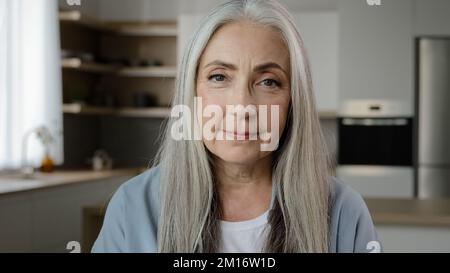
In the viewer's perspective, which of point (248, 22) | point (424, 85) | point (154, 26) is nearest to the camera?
point (248, 22)

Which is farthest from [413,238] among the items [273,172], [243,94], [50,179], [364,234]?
[50,179]

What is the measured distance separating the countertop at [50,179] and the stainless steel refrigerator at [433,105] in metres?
1.67

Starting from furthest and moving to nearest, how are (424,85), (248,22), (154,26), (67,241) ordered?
(424,85)
(154,26)
(67,241)
(248,22)

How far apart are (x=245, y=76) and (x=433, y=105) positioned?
1722 mm

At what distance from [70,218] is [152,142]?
212 mm

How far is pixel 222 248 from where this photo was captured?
3.10ft

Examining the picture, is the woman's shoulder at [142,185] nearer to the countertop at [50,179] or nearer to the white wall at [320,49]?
the countertop at [50,179]

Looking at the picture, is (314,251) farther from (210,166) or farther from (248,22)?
(248,22)

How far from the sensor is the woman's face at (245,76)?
89cm

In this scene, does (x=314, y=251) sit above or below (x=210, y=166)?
below

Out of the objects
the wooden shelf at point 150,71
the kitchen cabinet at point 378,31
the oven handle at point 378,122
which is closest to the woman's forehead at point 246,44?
A: the wooden shelf at point 150,71

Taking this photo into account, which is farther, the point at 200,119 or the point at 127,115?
the point at 127,115
